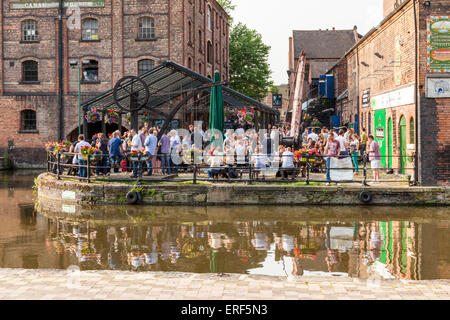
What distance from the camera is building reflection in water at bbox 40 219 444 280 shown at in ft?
25.7

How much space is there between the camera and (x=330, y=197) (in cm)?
1466

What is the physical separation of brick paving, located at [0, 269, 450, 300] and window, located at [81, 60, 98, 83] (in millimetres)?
24156

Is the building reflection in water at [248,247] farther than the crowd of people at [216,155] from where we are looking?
No

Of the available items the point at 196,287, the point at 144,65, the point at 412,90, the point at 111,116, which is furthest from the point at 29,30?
the point at 196,287

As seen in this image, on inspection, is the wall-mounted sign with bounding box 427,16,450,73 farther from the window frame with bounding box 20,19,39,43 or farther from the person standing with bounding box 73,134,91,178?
the window frame with bounding box 20,19,39,43

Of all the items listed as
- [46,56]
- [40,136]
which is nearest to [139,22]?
[46,56]

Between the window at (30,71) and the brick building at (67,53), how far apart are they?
0.04 m

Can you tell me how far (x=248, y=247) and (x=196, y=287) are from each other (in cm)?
338

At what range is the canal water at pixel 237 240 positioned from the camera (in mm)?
7922

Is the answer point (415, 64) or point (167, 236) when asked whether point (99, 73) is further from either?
point (167, 236)

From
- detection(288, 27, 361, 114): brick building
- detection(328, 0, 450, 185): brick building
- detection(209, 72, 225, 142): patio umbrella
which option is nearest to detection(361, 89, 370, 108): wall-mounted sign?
detection(328, 0, 450, 185): brick building

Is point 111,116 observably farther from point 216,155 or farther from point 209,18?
point 209,18

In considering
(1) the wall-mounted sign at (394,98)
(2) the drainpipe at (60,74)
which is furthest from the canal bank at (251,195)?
(2) the drainpipe at (60,74)

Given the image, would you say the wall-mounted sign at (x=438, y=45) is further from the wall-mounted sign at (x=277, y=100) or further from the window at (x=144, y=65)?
the wall-mounted sign at (x=277, y=100)
